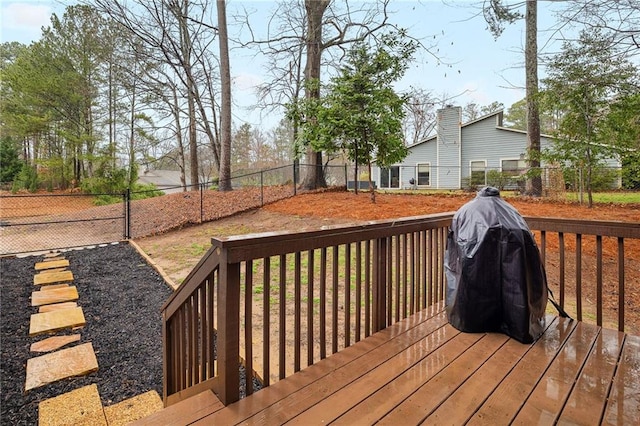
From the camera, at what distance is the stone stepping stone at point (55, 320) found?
3046mm

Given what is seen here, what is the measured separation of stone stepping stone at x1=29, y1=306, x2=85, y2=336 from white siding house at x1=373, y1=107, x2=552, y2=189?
1401 cm

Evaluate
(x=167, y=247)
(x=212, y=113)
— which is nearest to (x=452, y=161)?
(x=212, y=113)

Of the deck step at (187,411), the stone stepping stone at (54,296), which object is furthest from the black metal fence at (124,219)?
the deck step at (187,411)

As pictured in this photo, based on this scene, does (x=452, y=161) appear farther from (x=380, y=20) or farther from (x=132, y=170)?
(x=132, y=170)

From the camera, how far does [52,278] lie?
174 inches

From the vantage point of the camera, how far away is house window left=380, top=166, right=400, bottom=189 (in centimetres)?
1853

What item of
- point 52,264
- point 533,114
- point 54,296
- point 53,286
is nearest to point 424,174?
point 533,114

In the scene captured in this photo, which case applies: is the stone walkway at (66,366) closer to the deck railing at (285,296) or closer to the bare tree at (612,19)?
the deck railing at (285,296)

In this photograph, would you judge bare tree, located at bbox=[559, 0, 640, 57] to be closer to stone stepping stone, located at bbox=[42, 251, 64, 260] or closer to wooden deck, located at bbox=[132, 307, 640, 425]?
wooden deck, located at bbox=[132, 307, 640, 425]

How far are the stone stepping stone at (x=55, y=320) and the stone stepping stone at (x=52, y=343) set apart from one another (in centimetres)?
19

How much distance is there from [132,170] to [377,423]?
15.5 metres

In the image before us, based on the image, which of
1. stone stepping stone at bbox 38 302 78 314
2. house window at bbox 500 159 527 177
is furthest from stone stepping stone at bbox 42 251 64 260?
house window at bbox 500 159 527 177

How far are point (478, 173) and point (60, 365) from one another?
16.2 metres

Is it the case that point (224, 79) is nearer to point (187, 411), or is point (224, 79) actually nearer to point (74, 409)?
point (74, 409)
